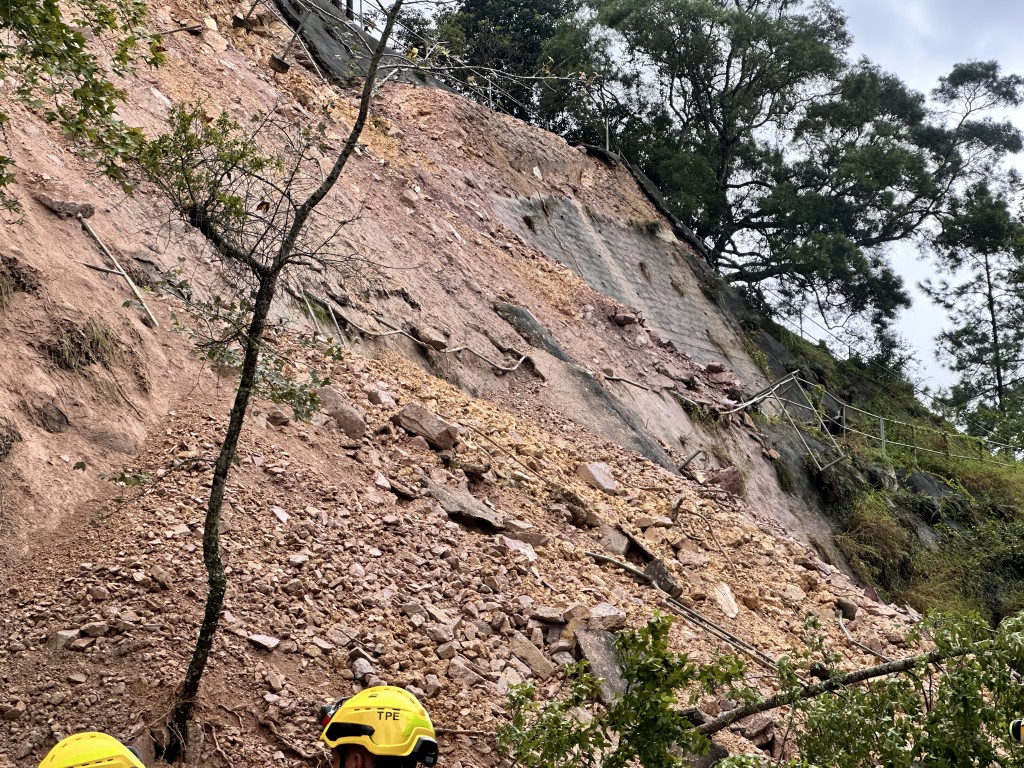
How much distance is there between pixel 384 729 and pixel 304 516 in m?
3.37

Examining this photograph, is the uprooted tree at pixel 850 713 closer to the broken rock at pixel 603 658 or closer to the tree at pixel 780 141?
the broken rock at pixel 603 658

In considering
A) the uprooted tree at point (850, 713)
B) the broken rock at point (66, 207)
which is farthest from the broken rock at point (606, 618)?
the broken rock at point (66, 207)

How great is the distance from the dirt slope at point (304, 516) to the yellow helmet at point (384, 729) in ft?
5.49

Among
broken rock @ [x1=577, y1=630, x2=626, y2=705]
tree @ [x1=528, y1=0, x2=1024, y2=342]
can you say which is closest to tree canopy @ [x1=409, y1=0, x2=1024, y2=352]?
tree @ [x1=528, y1=0, x2=1024, y2=342]

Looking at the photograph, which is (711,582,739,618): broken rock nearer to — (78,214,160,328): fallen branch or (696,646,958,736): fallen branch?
(696,646,958,736): fallen branch

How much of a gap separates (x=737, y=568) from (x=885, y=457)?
25.5 feet

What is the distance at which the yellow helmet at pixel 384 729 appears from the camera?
2896mm

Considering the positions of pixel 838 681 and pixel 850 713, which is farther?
pixel 838 681

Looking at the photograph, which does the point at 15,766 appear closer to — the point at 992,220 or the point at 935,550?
the point at 935,550

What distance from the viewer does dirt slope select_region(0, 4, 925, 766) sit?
472cm

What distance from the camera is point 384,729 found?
2.91 meters

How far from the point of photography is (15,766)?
4.00 meters

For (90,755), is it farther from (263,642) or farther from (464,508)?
(464,508)

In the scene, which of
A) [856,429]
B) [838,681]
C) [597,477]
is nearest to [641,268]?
[856,429]
